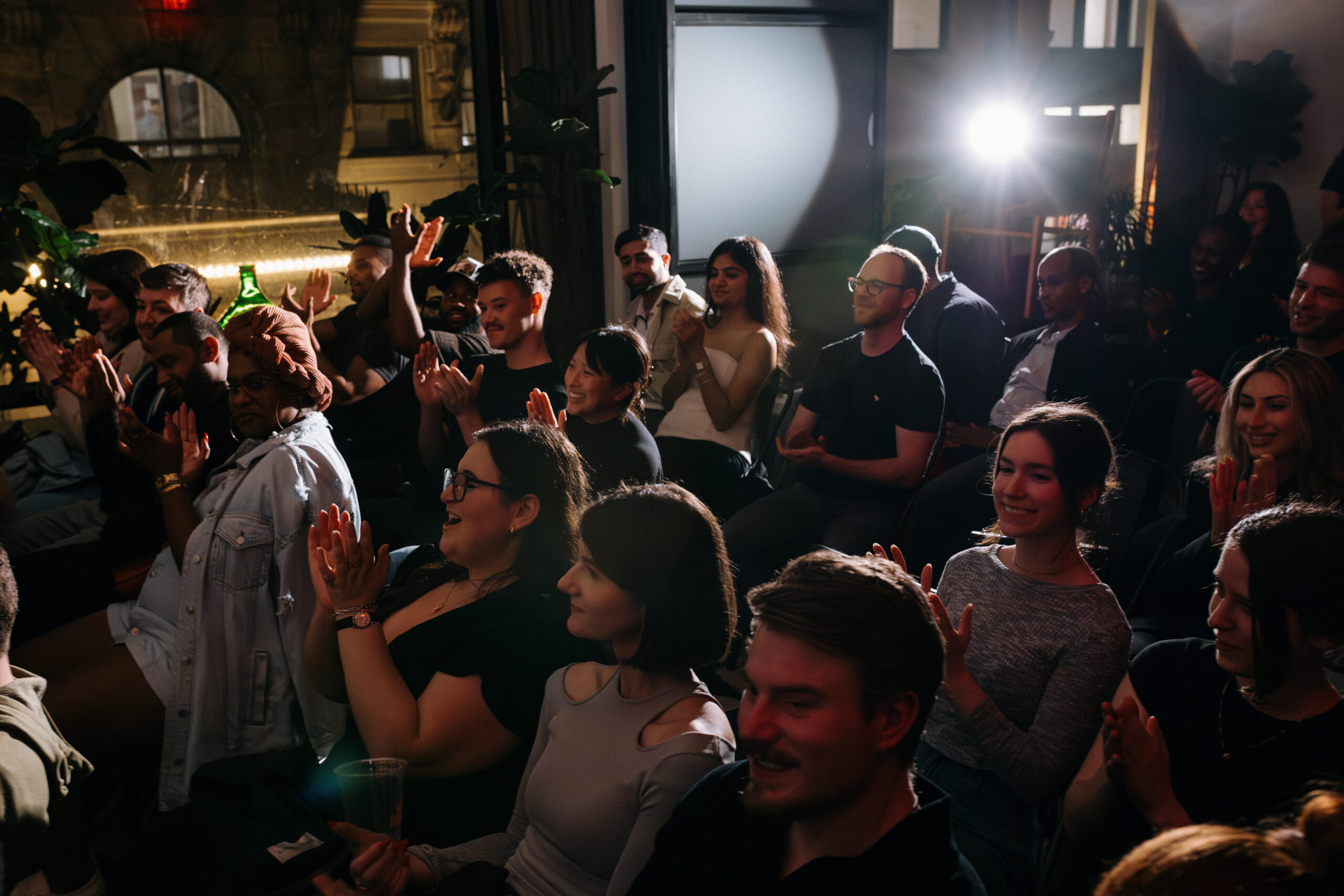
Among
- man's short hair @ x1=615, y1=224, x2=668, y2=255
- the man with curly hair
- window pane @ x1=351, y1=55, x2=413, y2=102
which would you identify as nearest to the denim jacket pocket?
the man with curly hair

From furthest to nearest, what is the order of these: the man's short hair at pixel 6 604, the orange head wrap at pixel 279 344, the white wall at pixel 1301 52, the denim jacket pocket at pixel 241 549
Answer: the white wall at pixel 1301 52, the orange head wrap at pixel 279 344, the denim jacket pocket at pixel 241 549, the man's short hair at pixel 6 604

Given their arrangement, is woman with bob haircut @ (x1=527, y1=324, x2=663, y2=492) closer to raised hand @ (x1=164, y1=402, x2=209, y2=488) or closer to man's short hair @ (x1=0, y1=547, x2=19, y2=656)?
raised hand @ (x1=164, y1=402, x2=209, y2=488)

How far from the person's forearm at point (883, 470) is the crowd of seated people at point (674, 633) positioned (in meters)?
0.01

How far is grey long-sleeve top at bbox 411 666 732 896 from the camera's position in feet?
4.55

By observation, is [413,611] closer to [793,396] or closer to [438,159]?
[793,396]

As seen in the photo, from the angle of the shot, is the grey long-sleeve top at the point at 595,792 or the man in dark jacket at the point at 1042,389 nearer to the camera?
the grey long-sleeve top at the point at 595,792

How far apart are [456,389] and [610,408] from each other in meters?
0.53

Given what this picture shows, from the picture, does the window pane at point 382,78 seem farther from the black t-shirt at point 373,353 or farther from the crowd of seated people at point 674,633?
the crowd of seated people at point 674,633

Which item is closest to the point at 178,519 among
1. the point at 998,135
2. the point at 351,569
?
the point at 351,569

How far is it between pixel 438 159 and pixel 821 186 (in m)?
2.36

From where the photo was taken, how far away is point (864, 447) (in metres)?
3.08

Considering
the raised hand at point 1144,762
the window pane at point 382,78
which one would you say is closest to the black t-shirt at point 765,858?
the raised hand at point 1144,762

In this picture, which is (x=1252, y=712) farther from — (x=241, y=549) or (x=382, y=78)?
(x=382, y=78)

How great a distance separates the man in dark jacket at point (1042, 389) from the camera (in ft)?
10.2
